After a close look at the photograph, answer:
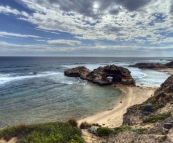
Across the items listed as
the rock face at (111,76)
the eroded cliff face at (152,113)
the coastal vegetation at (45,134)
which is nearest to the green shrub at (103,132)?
the coastal vegetation at (45,134)

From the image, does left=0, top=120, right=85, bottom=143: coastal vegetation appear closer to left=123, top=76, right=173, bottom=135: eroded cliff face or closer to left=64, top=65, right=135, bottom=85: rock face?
left=123, top=76, right=173, bottom=135: eroded cliff face

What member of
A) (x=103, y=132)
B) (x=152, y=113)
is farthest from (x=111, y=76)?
(x=103, y=132)

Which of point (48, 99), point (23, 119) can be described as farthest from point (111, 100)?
point (23, 119)

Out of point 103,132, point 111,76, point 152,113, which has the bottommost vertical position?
point 111,76

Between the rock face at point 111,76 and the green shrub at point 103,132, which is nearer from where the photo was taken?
the green shrub at point 103,132

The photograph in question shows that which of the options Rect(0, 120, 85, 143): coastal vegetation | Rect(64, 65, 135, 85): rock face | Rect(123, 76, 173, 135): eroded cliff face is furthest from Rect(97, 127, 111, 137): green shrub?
Rect(64, 65, 135, 85): rock face

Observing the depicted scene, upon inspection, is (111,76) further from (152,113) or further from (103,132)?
(103,132)

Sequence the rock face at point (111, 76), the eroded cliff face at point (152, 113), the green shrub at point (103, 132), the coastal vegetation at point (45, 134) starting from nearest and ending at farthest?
the coastal vegetation at point (45, 134), the green shrub at point (103, 132), the eroded cliff face at point (152, 113), the rock face at point (111, 76)

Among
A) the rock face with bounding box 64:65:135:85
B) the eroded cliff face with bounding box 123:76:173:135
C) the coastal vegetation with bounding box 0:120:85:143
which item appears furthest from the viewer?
the rock face with bounding box 64:65:135:85

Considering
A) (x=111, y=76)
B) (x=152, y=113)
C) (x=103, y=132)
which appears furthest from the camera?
(x=111, y=76)

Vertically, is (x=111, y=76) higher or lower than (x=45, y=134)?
lower

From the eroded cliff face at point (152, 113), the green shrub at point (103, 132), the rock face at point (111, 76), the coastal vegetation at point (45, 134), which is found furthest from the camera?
the rock face at point (111, 76)

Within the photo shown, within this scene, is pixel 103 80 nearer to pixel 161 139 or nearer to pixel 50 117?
pixel 50 117

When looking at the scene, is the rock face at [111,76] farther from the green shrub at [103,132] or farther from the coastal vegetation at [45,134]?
the coastal vegetation at [45,134]
